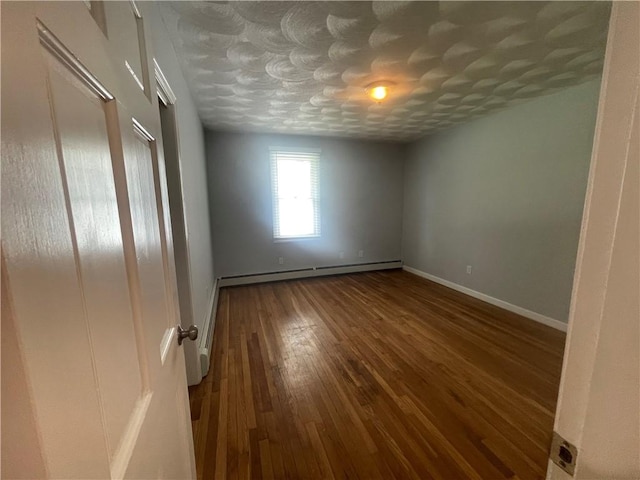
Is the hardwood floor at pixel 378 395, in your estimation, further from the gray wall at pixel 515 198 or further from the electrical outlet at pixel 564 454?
the electrical outlet at pixel 564 454

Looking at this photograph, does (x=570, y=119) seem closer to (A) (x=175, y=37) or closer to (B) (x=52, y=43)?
(A) (x=175, y=37)

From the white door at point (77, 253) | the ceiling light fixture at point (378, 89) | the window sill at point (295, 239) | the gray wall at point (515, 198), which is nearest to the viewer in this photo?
the white door at point (77, 253)

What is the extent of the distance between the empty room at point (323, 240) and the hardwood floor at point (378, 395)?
2cm

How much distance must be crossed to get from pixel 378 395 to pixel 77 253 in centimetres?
195

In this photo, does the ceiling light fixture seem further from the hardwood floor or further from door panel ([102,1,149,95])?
the hardwood floor

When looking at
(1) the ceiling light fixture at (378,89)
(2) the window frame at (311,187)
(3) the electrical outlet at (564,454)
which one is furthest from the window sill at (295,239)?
(3) the electrical outlet at (564,454)

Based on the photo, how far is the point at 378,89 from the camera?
2.39 m

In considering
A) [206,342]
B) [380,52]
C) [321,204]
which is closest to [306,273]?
[321,204]

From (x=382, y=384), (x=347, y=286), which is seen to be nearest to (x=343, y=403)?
(x=382, y=384)

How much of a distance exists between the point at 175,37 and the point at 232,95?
926 millimetres

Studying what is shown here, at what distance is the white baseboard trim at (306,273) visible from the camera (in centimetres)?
423

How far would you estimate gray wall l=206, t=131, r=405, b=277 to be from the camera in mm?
4055

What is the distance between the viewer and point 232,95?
2564 mm

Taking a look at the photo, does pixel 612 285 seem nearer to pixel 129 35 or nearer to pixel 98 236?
pixel 98 236
